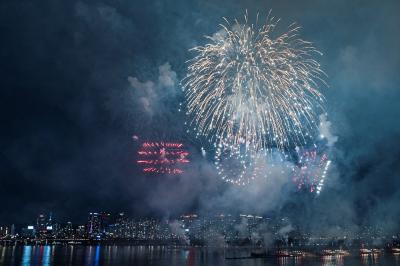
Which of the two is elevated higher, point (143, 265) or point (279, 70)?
point (279, 70)

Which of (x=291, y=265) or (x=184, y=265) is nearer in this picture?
(x=184, y=265)

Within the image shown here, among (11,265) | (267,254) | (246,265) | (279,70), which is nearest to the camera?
(279,70)

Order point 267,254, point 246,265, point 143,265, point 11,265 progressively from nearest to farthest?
1. point 11,265
2. point 143,265
3. point 246,265
4. point 267,254

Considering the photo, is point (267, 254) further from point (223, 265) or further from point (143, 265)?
point (143, 265)

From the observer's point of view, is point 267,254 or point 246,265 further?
point 267,254

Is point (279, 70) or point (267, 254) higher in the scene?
point (279, 70)

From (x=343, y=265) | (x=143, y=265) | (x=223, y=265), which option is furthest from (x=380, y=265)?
(x=143, y=265)

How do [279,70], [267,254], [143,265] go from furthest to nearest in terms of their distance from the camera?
[267,254], [143,265], [279,70]

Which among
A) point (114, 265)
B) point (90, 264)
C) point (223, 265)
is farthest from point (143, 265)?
point (223, 265)

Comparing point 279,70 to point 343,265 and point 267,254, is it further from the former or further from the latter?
point 267,254
